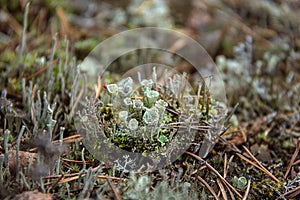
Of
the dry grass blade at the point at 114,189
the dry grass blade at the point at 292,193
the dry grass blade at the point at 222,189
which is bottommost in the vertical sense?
the dry grass blade at the point at 292,193

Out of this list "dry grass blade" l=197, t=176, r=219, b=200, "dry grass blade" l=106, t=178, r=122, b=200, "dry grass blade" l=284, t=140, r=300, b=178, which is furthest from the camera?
"dry grass blade" l=284, t=140, r=300, b=178

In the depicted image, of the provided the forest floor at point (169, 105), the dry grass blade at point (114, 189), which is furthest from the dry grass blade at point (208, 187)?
the dry grass blade at point (114, 189)

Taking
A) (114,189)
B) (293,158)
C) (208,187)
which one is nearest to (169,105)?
(208,187)

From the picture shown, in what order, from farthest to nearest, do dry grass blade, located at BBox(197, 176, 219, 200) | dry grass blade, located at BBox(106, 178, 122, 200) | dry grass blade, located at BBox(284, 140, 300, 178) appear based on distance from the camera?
dry grass blade, located at BBox(284, 140, 300, 178) < dry grass blade, located at BBox(197, 176, 219, 200) < dry grass blade, located at BBox(106, 178, 122, 200)

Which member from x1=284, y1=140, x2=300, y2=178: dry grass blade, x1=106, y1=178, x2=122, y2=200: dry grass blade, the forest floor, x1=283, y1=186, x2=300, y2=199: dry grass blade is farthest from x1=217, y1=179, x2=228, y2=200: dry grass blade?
x1=106, y1=178, x2=122, y2=200: dry grass blade

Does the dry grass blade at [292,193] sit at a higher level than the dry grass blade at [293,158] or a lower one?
lower

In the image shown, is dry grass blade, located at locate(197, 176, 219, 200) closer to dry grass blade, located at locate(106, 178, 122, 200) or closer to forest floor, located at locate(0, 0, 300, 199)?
forest floor, located at locate(0, 0, 300, 199)

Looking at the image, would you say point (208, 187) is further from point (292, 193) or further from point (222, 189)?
point (292, 193)

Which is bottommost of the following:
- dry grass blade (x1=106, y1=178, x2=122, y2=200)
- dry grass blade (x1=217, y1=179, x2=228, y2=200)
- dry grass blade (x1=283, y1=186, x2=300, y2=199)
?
dry grass blade (x1=283, y1=186, x2=300, y2=199)

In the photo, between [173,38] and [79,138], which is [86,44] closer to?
[173,38]

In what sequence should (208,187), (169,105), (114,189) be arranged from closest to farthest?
(114,189), (208,187), (169,105)

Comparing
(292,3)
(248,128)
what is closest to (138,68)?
(248,128)

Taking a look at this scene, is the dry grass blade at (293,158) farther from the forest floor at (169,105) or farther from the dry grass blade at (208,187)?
the dry grass blade at (208,187)
